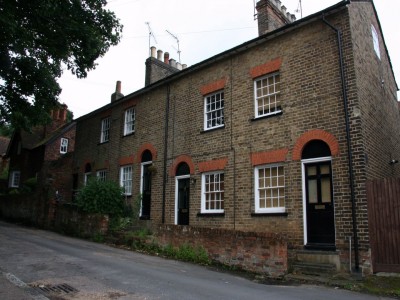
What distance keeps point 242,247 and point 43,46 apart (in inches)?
403

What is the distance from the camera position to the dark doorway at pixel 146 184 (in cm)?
1681

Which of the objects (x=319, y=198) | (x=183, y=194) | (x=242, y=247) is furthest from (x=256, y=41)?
(x=242, y=247)

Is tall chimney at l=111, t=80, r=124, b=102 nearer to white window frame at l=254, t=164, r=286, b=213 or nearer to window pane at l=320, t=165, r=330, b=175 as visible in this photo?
white window frame at l=254, t=164, r=286, b=213

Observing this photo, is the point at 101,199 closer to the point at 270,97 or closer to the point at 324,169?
the point at 270,97

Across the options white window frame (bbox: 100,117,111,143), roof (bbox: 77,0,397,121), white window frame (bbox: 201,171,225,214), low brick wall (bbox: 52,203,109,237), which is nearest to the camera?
roof (bbox: 77,0,397,121)

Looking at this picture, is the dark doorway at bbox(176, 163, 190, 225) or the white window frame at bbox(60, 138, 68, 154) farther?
the white window frame at bbox(60, 138, 68, 154)

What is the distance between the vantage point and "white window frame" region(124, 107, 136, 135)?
61.9 feet

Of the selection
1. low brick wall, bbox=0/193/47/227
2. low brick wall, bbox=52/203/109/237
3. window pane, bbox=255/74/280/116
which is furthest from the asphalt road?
low brick wall, bbox=0/193/47/227

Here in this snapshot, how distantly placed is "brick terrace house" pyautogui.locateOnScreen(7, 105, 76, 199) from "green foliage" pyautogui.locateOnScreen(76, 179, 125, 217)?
38.9 feet

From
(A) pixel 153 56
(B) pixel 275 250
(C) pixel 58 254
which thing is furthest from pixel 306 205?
(A) pixel 153 56

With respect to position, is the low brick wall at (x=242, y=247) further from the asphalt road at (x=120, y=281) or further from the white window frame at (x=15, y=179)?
the white window frame at (x=15, y=179)

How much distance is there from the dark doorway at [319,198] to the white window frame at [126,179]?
9667 millimetres

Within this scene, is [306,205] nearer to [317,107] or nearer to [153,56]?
[317,107]

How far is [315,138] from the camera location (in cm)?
1094
